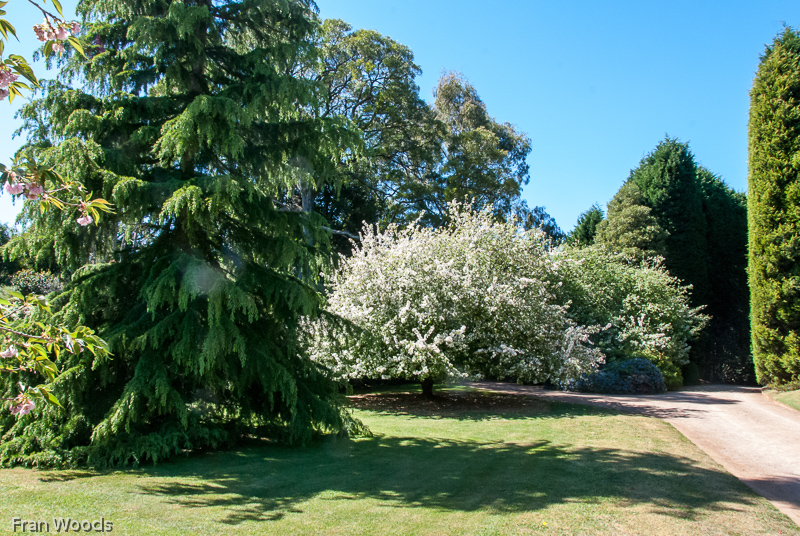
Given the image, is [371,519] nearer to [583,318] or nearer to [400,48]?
[583,318]

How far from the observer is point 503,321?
456 inches

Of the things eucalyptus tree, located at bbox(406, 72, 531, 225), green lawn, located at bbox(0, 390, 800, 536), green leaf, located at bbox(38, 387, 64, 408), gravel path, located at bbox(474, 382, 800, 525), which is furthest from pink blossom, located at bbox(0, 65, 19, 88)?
eucalyptus tree, located at bbox(406, 72, 531, 225)

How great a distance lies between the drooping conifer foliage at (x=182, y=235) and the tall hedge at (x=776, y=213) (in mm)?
12246

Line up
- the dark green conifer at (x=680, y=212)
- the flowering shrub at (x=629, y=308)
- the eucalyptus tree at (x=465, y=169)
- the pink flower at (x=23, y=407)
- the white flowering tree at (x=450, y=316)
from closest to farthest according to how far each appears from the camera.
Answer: the pink flower at (x=23, y=407) → the white flowering tree at (x=450, y=316) → the flowering shrub at (x=629, y=308) → the dark green conifer at (x=680, y=212) → the eucalyptus tree at (x=465, y=169)

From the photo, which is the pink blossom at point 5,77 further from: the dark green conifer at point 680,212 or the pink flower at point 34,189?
the dark green conifer at point 680,212

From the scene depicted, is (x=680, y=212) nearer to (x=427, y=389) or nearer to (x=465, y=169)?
(x=465, y=169)

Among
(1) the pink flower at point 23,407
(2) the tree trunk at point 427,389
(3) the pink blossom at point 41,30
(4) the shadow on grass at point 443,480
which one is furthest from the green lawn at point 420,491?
(2) the tree trunk at point 427,389

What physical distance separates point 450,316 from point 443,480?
5.98 meters

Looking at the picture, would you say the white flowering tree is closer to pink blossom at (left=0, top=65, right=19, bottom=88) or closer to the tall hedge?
the tall hedge

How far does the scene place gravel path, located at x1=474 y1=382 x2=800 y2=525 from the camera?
5.85 m

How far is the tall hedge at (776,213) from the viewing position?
13.2 m

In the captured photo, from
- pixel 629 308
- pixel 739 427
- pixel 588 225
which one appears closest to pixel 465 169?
pixel 588 225

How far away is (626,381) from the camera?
14.5 m

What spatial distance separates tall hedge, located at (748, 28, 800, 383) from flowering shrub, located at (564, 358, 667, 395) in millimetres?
2818
